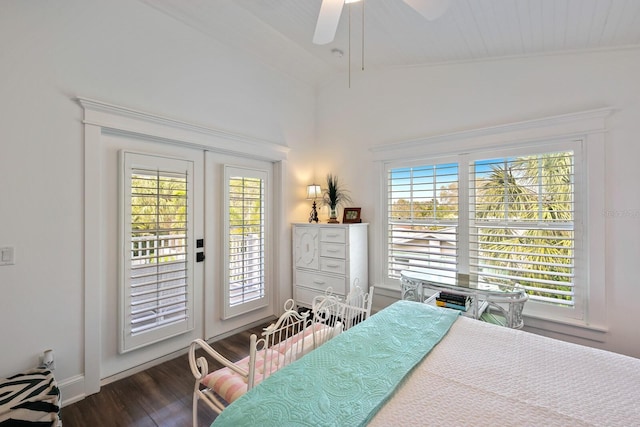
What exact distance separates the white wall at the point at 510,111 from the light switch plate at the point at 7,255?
315cm

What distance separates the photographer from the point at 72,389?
6.93ft

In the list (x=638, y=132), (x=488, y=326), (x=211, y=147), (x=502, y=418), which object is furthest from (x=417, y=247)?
(x=211, y=147)

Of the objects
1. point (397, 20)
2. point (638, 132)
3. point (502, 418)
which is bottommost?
point (502, 418)

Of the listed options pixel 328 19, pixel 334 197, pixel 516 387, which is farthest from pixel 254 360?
pixel 334 197

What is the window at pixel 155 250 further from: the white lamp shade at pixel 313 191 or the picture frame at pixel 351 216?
the picture frame at pixel 351 216

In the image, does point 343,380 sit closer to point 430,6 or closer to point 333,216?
point 430,6

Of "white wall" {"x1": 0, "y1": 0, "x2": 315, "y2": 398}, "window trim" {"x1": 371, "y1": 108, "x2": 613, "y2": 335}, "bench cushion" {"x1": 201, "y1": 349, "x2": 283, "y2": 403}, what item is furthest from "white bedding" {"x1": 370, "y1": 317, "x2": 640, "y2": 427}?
"white wall" {"x1": 0, "y1": 0, "x2": 315, "y2": 398}

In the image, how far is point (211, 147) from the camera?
9.70 feet

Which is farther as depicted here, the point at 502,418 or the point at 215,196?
the point at 215,196

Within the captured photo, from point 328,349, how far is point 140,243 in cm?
195

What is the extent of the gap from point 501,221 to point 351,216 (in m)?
1.62

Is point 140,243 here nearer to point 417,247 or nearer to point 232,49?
point 232,49

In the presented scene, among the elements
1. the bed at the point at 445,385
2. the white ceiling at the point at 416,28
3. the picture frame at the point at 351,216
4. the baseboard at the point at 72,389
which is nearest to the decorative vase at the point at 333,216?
the picture frame at the point at 351,216

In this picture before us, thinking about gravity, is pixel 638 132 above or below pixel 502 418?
above
